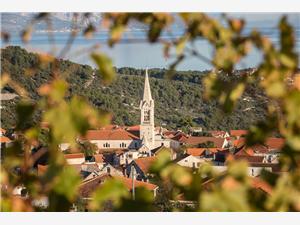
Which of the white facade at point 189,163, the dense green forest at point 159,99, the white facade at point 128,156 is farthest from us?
the white facade at point 128,156

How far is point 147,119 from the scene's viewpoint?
15.5ft

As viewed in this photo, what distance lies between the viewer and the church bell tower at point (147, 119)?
14.9 ft

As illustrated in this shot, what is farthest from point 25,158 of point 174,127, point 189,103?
point 174,127

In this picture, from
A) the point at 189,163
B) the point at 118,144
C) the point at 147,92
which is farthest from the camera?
the point at 118,144

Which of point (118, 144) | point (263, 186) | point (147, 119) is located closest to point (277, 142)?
point (263, 186)

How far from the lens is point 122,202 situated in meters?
0.66

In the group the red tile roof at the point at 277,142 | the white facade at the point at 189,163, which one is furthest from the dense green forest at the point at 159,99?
the red tile roof at the point at 277,142

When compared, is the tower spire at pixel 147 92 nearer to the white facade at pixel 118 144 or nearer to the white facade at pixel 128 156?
the white facade at pixel 118 144

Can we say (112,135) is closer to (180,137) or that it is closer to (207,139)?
(180,137)

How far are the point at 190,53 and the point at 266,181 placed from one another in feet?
0.64

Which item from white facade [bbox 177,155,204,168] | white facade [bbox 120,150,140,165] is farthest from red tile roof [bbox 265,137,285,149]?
white facade [bbox 120,150,140,165]

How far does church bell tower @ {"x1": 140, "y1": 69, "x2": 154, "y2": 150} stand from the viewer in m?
4.55

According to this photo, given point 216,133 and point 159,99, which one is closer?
point 159,99

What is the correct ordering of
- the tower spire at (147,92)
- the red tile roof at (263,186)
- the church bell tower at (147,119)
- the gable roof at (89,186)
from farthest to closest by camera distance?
the church bell tower at (147,119)
the tower spire at (147,92)
the gable roof at (89,186)
the red tile roof at (263,186)
